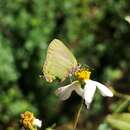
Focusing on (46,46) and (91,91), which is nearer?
(91,91)

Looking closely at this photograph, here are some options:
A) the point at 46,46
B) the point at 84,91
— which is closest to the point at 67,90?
the point at 84,91

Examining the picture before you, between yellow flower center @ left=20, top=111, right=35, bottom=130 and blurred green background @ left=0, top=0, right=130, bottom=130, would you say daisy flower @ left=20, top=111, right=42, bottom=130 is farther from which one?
blurred green background @ left=0, top=0, right=130, bottom=130

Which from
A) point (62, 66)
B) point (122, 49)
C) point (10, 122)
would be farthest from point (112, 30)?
point (62, 66)

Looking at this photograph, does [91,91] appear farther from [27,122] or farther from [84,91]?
[27,122]

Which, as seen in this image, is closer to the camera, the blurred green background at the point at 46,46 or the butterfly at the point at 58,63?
the butterfly at the point at 58,63

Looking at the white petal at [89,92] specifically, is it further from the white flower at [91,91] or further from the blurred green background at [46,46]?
the blurred green background at [46,46]

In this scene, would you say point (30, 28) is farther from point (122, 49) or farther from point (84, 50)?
point (122, 49)

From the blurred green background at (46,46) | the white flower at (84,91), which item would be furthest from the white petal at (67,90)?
the blurred green background at (46,46)

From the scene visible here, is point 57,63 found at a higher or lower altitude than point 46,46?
lower
